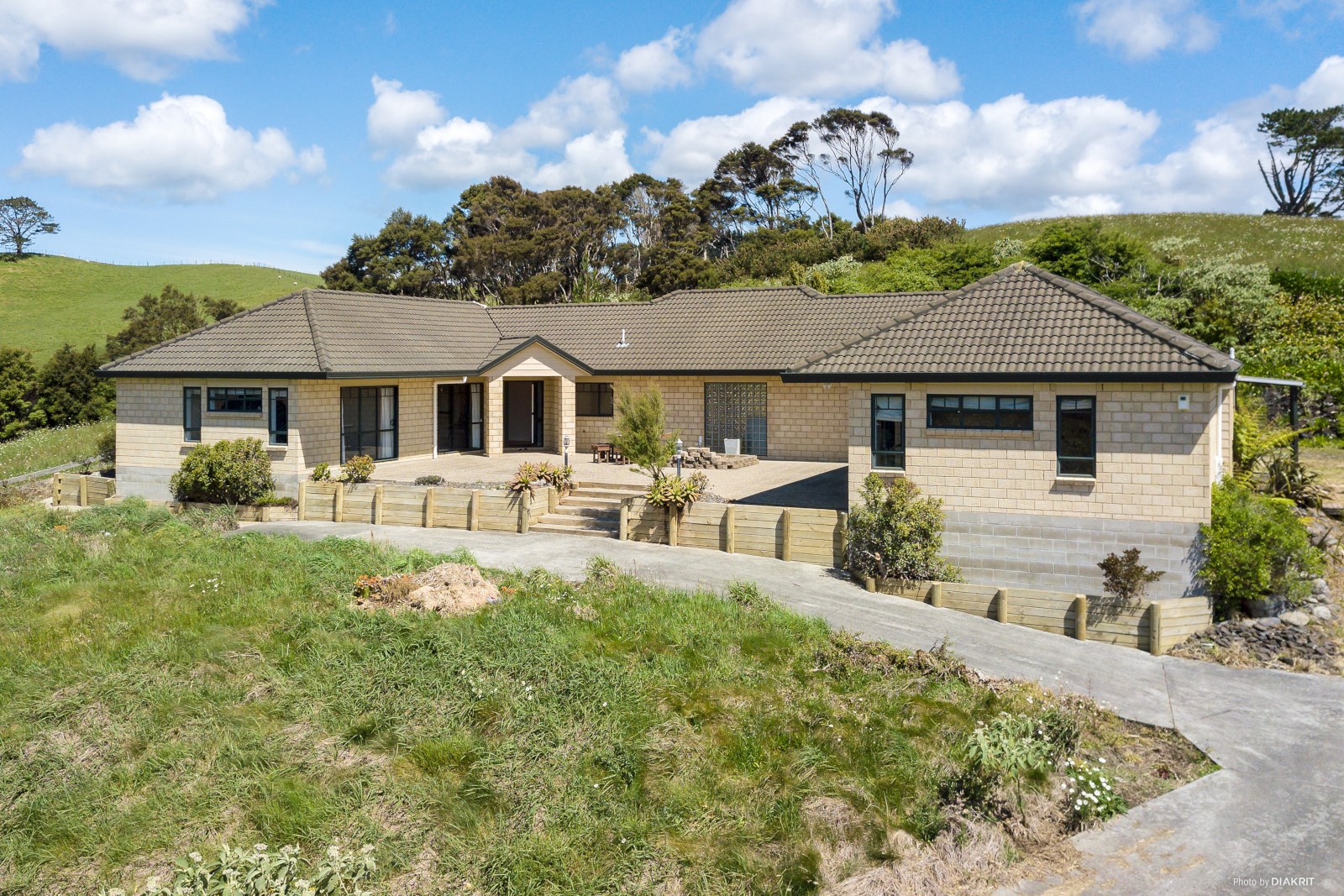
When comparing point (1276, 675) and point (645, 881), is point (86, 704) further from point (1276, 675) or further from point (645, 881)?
point (1276, 675)

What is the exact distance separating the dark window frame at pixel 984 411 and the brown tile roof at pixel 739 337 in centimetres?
63

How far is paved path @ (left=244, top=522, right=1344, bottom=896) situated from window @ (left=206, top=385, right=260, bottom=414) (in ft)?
19.9

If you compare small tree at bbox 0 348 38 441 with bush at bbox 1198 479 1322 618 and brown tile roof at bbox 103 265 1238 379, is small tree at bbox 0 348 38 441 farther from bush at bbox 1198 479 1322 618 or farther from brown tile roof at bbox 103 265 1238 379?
bush at bbox 1198 479 1322 618

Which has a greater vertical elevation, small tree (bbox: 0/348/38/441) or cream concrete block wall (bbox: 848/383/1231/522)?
small tree (bbox: 0/348/38/441)

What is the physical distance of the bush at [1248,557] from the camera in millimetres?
15117

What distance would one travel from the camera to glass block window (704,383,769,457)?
2892cm

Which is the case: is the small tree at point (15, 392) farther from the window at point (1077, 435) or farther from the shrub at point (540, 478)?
the window at point (1077, 435)

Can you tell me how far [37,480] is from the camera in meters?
27.7

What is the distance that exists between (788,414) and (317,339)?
45.1 feet

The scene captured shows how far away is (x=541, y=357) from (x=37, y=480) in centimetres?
1548

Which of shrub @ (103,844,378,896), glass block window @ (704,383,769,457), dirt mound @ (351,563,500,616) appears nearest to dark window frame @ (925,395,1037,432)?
dirt mound @ (351,563,500,616)

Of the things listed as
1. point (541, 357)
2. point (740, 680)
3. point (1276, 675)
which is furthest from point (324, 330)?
point (1276, 675)

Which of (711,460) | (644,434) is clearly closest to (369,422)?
(711,460)

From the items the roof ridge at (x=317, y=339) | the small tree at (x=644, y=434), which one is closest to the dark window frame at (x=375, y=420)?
the roof ridge at (x=317, y=339)
